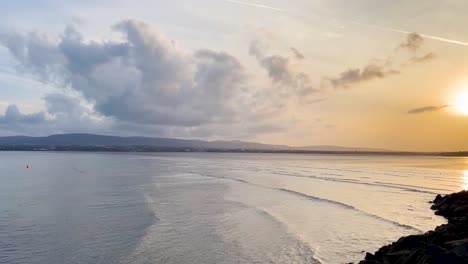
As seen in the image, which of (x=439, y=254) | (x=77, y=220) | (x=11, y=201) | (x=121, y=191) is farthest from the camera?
(x=121, y=191)

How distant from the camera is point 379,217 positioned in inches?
1209

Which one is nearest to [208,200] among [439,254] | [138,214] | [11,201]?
[138,214]

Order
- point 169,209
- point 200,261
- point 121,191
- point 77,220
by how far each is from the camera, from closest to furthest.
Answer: point 200,261 → point 77,220 → point 169,209 → point 121,191

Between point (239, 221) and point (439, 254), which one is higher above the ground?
point (439, 254)

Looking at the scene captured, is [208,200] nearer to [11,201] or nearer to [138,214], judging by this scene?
[138,214]

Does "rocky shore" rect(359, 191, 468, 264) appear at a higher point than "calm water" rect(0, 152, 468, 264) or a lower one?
higher

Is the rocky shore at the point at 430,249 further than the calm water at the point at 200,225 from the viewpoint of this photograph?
No

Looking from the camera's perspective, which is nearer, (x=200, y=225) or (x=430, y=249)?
(x=430, y=249)

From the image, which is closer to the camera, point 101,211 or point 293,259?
point 293,259

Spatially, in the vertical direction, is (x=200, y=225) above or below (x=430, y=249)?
below

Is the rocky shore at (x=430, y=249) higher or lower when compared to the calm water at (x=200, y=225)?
higher

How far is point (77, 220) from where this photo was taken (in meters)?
28.2

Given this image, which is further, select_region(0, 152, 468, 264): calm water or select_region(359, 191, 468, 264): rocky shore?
select_region(0, 152, 468, 264): calm water

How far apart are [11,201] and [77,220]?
44.4ft
